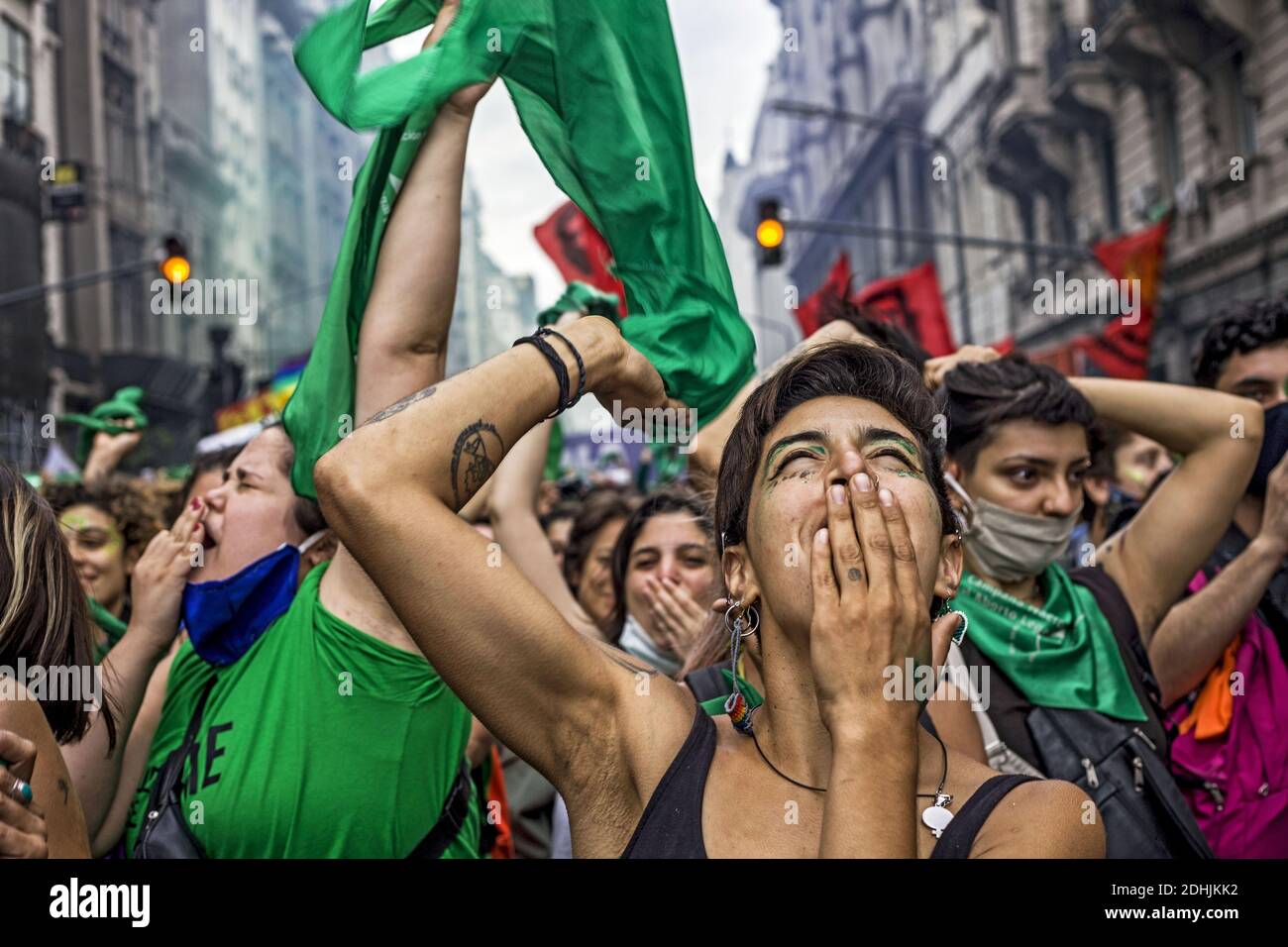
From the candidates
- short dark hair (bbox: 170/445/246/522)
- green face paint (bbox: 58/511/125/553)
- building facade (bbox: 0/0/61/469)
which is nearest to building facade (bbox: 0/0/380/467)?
building facade (bbox: 0/0/61/469)

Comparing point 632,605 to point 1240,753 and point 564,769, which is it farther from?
point 564,769

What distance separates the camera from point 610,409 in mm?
2711

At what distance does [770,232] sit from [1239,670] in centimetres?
1134

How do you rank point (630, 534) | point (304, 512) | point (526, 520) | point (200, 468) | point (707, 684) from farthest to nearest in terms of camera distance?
1. point (630, 534)
2. point (200, 468)
3. point (526, 520)
4. point (304, 512)
5. point (707, 684)

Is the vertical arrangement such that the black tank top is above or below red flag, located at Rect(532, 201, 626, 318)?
below

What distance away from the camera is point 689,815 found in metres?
1.97

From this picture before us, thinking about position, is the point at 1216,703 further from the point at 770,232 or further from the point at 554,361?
the point at 770,232

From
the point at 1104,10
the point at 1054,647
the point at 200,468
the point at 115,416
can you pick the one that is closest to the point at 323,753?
the point at 1054,647

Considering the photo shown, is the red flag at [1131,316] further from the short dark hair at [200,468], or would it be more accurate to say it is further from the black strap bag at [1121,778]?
the short dark hair at [200,468]

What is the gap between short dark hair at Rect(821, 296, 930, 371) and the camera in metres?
3.24

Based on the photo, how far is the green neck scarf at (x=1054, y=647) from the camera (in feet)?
9.58

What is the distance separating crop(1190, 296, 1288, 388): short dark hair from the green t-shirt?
259 centimetres

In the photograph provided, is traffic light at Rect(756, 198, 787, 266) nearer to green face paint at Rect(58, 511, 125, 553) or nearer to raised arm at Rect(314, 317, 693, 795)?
green face paint at Rect(58, 511, 125, 553)

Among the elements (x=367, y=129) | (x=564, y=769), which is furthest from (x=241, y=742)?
(x=367, y=129)
